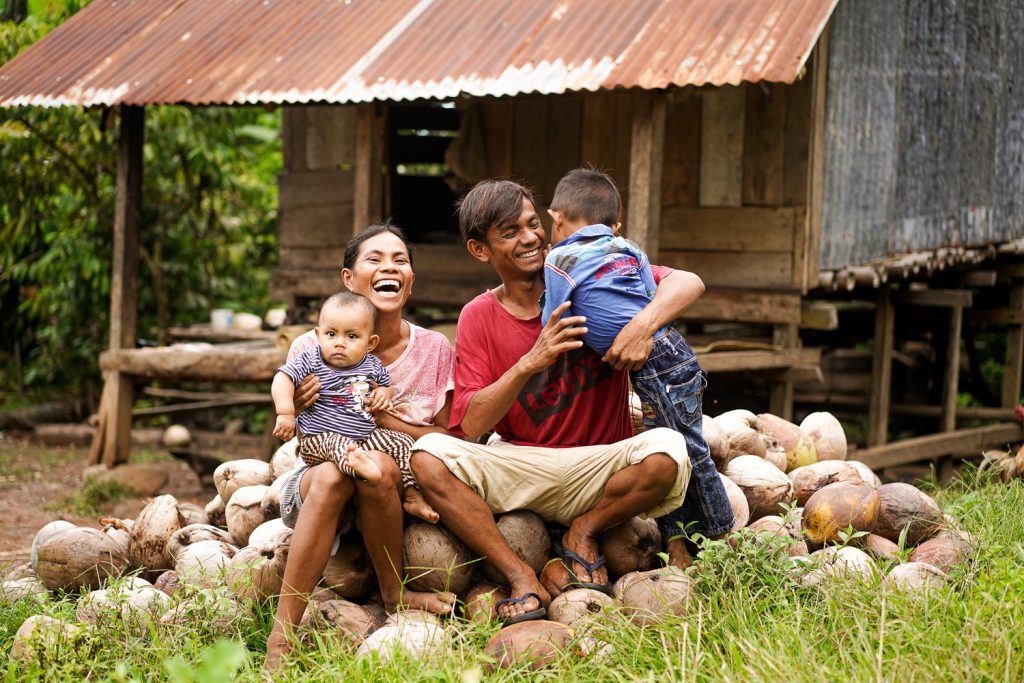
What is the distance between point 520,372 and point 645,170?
342cm

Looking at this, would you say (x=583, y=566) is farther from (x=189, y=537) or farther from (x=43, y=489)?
(x=43, y=489)

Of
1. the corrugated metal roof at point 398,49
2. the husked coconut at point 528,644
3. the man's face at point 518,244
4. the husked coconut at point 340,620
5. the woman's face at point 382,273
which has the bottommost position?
the husked coconut at point 340,620

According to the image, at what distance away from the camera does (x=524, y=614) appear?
12.5 ft

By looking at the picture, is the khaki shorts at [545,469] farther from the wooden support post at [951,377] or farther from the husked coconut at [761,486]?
the wooden support post at [951,377]

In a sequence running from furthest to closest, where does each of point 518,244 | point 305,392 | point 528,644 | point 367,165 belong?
point 367,165 → point 518,244 → point 305,392 → point 528,644

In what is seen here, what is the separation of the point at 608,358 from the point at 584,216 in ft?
1.82

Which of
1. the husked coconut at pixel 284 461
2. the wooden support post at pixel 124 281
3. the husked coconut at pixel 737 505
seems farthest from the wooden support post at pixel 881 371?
the wooden support post at pixel 124 281

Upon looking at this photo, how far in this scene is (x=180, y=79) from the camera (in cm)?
814

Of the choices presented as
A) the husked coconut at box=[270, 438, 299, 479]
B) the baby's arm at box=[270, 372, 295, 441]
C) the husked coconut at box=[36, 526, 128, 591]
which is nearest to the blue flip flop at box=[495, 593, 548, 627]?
the baby's arm at box=[270, 372, 295, 441]

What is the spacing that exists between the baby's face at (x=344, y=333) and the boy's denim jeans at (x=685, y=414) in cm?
98

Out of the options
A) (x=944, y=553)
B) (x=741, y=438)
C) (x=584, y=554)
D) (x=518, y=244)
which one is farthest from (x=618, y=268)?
(x=944, y=553)

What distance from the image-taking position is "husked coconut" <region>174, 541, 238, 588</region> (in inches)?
177

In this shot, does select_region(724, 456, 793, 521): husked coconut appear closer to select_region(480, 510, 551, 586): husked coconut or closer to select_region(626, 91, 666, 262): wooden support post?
select_region(480, 510, 551, 586): husked coconut

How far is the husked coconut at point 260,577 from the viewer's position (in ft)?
14.0
